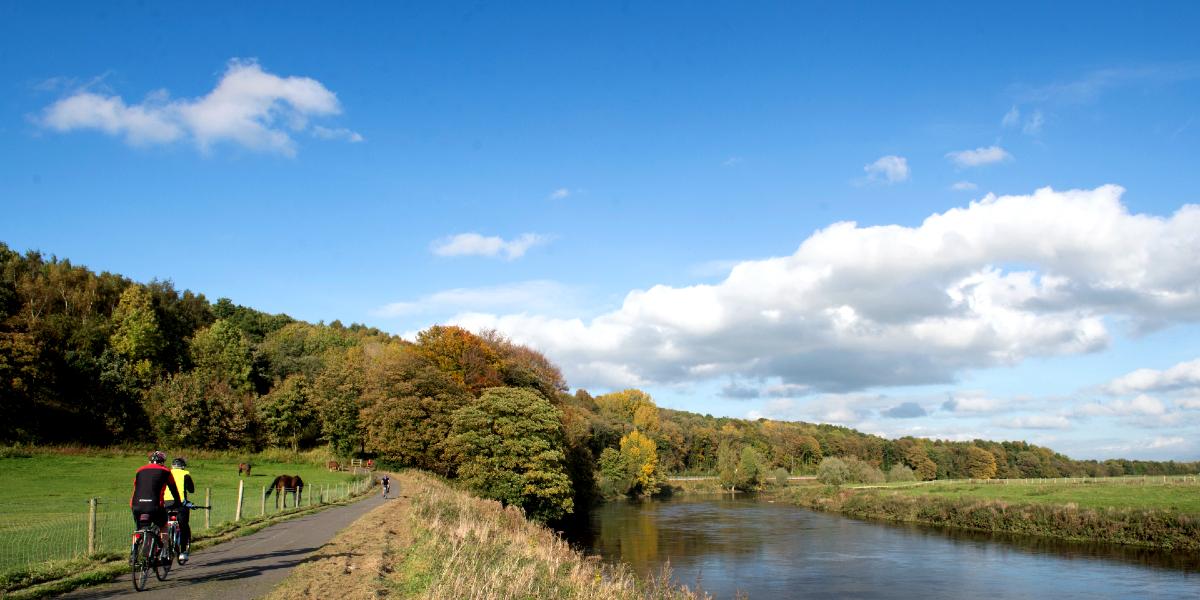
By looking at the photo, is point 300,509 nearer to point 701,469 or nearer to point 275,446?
point 275,446

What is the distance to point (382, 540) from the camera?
19.0 m

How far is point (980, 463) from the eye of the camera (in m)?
142

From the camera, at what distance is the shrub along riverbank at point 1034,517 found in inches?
1651

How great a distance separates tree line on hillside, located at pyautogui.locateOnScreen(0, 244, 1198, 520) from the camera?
50.2 m

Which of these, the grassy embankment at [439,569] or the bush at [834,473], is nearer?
the grassy embankment at [439,569]

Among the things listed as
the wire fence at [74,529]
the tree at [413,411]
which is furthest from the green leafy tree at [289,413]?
the wire fence at [74,529]

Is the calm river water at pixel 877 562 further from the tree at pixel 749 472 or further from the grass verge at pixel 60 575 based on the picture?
the tree at pixel 749 472

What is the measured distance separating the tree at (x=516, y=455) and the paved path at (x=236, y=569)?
25.6 meters

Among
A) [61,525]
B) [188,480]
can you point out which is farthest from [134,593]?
[61,525]

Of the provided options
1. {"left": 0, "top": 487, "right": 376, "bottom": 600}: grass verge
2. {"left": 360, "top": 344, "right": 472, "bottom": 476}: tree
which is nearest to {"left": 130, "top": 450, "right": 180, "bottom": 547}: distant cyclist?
{"left": 0, "top": 487, "right": 376, "bottom": 600}: grass verge

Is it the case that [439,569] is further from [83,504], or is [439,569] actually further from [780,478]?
[780,478]

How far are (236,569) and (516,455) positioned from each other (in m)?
34.6

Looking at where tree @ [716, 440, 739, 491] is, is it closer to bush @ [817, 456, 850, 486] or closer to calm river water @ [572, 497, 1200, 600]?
bush @ [817, 456, 850, 486]

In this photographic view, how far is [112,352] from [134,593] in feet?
242
